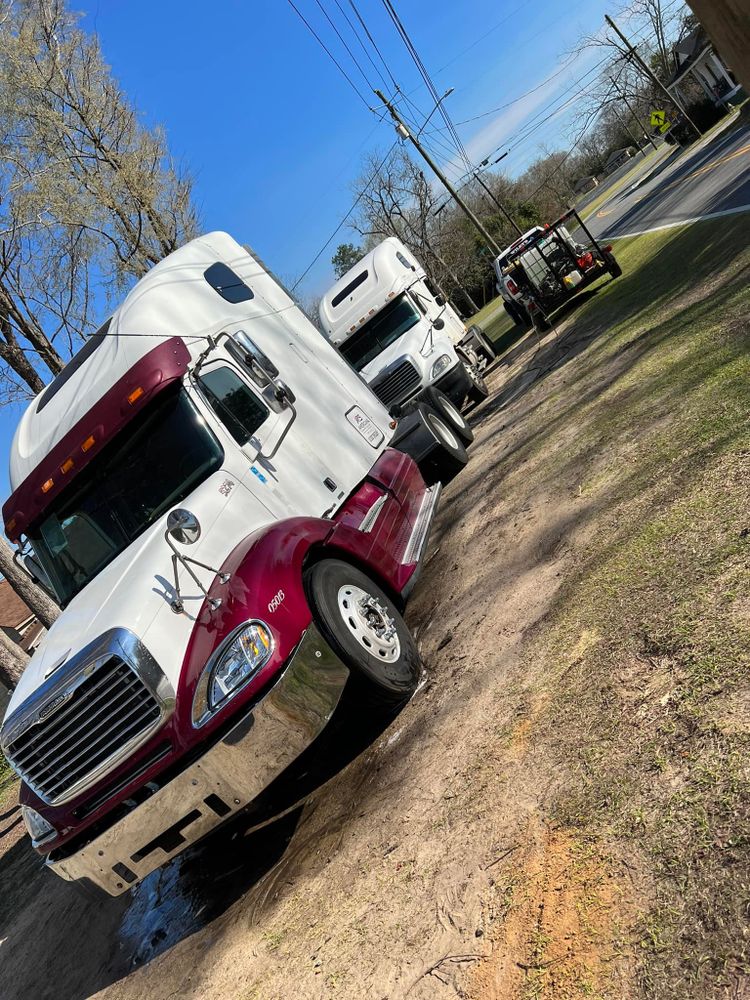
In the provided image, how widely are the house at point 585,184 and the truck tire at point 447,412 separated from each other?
71946 mm

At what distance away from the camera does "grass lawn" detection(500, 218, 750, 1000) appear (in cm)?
241

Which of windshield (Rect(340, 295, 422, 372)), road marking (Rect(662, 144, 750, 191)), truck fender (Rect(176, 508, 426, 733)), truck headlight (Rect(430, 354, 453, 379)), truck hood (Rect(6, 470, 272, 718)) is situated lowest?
road marking (Rect(662, 144, 750, 191))

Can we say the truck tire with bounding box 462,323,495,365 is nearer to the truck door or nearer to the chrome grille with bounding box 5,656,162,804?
the truck door

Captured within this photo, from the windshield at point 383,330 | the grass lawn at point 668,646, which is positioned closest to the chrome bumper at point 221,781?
the grass lawn at point 668,646

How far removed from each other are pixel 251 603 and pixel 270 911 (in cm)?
165

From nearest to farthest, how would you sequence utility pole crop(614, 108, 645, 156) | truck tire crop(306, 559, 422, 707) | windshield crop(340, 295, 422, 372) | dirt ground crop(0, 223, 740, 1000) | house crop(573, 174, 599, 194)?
dirt ground crop(0, 223, 740, 1000)
truck tire crop(306, 559, 422, 707)
windshield crop(340, 295, 422, 372)
house crop(573, 174, 599, 194)
utility pole crop(614, 108, 645, 156)

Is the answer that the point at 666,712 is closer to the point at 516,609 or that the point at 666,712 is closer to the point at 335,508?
the point at 516,609

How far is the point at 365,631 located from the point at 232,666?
A: 1026mm

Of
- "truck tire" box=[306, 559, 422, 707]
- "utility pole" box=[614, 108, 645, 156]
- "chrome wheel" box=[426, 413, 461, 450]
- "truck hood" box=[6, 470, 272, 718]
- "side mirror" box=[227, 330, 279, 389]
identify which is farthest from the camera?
"utility pole" box=[614, 108, 645, 156]

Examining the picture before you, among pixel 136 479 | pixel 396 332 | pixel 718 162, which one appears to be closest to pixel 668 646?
pixel 136 479

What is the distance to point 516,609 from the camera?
5043mm

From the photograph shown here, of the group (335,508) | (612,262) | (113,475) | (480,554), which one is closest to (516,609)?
(480,554)

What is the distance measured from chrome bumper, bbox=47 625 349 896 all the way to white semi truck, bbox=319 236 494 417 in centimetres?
942

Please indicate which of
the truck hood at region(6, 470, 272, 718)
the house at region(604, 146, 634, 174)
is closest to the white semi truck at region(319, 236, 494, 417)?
the truck hood at region(6, 470, 272, 718)
